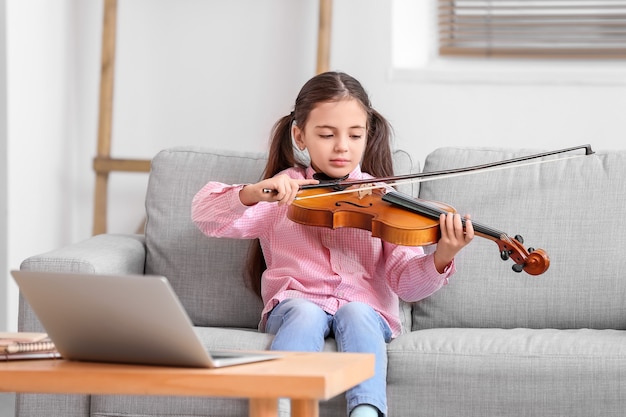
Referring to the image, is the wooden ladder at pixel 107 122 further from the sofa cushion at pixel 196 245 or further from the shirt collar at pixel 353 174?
Answer: the shirt collar at pixel 353 174

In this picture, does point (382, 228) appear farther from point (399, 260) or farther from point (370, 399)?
point (370, 399)

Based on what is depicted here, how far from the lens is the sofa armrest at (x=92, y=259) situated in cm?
206

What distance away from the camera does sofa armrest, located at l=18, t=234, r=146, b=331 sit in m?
2.06

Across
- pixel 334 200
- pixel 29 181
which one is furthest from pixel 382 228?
pixel 29 181

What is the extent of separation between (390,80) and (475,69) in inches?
11.8

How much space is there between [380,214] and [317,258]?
24 centimetres

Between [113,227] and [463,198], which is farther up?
[463,198]

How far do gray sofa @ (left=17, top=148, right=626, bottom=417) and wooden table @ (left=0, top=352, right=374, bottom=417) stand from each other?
0.66m

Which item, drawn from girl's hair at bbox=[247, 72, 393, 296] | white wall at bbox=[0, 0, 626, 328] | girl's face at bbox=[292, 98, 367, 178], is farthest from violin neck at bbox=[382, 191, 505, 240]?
white wall at bbox=[0, 0, 626, 328]

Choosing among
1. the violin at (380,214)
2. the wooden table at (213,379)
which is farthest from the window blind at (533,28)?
the wooden table at (213,379)

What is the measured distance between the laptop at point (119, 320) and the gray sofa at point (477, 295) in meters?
0.67

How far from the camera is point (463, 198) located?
7.88 feet

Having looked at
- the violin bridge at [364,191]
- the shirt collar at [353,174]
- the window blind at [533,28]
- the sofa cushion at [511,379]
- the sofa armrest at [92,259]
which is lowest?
the sofa cushion at [511,379]

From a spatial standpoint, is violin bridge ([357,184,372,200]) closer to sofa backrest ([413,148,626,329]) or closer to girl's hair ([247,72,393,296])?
girl's hair ([247,72,393,296])
